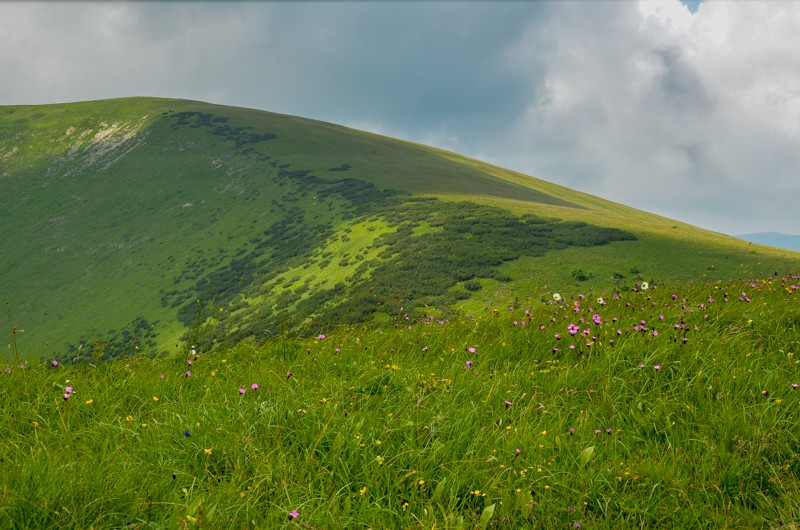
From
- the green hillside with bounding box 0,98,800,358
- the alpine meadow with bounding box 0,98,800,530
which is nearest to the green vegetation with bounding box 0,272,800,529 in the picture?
the alpine meadow with bounding box 0,98,800,530

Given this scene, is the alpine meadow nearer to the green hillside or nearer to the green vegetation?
the green vegetation

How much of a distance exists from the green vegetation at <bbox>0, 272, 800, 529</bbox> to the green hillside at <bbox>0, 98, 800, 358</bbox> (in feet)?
4.27

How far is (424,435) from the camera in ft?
15.2

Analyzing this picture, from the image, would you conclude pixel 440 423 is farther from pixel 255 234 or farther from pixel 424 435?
pixel 255 234

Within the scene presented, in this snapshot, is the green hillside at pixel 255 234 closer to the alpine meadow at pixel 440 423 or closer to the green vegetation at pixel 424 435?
the alpine meadow at pixel 440 423

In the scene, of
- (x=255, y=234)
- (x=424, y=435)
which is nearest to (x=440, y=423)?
(x=424, y=435)

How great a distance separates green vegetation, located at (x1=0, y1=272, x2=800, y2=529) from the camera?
3.78m

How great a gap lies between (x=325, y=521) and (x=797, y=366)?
573 centimetres

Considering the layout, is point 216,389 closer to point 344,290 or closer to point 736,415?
point 736,415

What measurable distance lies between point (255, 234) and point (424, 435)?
265 feet

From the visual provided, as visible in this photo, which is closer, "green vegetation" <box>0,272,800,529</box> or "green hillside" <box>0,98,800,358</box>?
"green vegetation" <box>0,272,800,529</box>

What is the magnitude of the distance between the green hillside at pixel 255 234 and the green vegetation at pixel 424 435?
4.27 feet

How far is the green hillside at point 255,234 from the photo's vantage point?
39.8 metres

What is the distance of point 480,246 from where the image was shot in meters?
46.9
